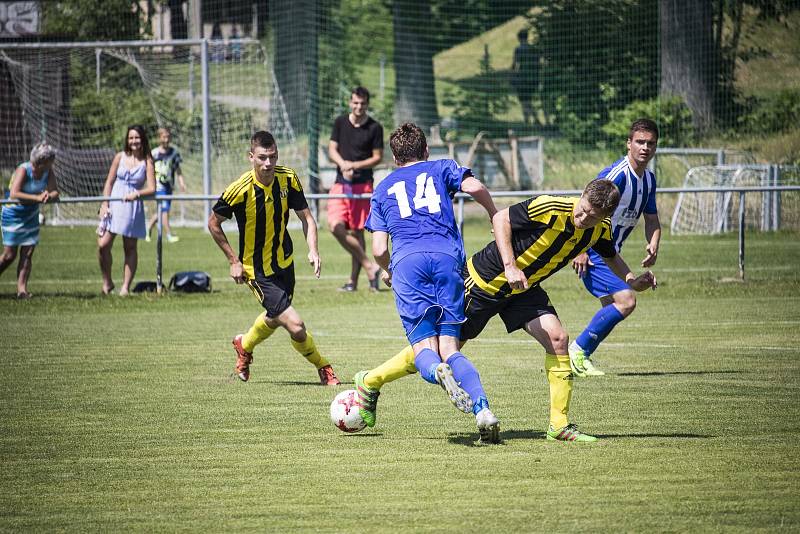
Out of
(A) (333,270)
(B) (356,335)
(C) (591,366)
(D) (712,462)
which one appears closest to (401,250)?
(D) (712,462)

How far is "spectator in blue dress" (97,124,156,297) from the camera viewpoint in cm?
1473

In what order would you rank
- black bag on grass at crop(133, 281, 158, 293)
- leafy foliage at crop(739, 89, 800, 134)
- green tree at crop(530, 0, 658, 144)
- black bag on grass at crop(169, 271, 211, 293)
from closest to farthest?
black bag on grass at crop(133, 281, 158, 293)
black bag on grass at crop(169, 271, 211, 293)
leafy foliage at crop(739, 89, 800, 134)
green tree at crop(530, 0, 658, 144)

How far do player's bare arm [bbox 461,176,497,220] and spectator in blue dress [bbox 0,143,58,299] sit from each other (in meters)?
8.97

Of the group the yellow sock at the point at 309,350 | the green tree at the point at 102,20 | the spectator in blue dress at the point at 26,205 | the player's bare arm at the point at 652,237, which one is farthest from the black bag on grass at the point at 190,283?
the green tree at the point at 102,20

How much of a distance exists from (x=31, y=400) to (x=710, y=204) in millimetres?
18056

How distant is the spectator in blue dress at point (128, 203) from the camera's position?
48.3ft

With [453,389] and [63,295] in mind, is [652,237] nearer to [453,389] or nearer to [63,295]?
[453,389]

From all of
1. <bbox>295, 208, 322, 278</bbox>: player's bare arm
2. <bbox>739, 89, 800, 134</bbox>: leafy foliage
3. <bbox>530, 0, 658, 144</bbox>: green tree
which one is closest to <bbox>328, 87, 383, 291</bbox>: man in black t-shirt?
<bbox>295, 208, 322, 278</bbox>: player's bare arm

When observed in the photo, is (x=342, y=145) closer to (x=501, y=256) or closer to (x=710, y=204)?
(x=501, y=256)

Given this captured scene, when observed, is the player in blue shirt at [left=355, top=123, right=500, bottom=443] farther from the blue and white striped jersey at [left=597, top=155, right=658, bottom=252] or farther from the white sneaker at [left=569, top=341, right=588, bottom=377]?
the blue and white striped jersey at [left=597, top=155, right=658, bottom=252]

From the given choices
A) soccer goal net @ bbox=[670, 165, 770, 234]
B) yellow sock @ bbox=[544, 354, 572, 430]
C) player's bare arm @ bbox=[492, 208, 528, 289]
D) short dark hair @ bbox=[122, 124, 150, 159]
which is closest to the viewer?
player's bare arm @ bbox=[492, 208, 528, 289]

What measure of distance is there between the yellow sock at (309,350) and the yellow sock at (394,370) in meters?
1.94

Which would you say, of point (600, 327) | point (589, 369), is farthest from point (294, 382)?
point (600, 327)

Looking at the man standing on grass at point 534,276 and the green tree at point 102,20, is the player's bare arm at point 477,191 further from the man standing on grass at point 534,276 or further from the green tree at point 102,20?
the green tree at point 102,20
